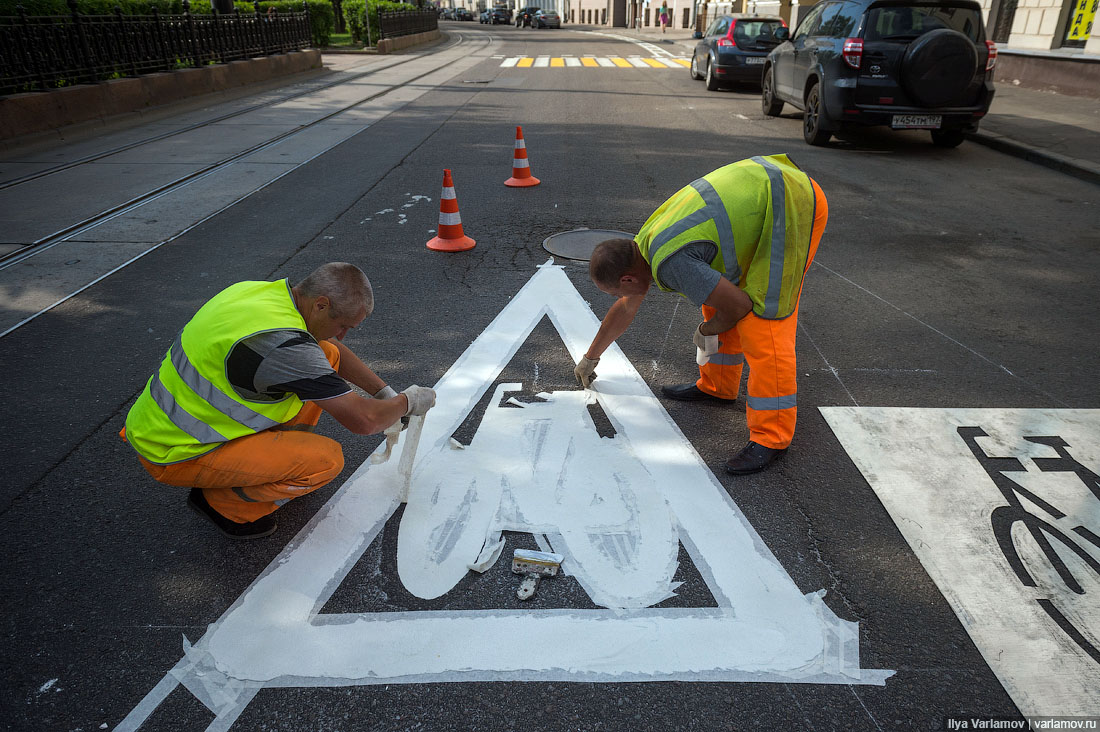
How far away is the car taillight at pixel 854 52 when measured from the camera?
29.5 feet

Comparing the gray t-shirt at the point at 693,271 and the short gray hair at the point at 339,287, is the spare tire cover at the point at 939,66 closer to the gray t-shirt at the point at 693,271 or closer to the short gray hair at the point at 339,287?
the gray t-shirt at the point at 693,271

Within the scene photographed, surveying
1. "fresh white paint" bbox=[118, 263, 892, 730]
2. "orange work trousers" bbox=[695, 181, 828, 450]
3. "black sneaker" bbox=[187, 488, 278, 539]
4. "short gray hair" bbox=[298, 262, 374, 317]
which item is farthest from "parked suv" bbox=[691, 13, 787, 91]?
"black sneaker" bbox=[187, 488, 278, 539]

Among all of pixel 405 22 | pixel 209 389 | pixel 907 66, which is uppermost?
pixel 405 22

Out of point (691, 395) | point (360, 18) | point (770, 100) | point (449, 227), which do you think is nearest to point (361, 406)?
point (691, 395)

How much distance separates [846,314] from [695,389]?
1668 mm

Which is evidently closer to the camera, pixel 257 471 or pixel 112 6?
pixel 257 471

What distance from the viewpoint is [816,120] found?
989 cm

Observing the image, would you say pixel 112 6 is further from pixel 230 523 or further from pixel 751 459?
pixel 751 459

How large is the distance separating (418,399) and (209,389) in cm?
81

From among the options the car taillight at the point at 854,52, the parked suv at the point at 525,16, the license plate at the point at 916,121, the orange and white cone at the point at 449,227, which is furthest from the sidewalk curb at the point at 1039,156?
the parked suv at the point at 525,16

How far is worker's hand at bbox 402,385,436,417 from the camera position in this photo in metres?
2.95

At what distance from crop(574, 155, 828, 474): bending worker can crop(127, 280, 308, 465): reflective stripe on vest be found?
1438 mm

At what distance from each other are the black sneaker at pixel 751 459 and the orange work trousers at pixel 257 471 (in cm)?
174

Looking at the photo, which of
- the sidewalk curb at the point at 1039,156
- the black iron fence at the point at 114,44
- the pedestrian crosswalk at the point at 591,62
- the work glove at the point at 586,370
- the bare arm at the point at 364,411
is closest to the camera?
the bare arm at the point at 364,411
